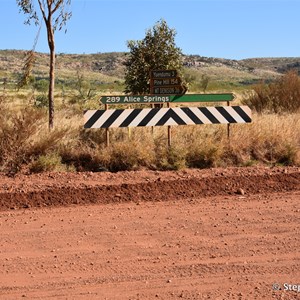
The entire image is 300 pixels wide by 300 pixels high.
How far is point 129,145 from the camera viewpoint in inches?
469

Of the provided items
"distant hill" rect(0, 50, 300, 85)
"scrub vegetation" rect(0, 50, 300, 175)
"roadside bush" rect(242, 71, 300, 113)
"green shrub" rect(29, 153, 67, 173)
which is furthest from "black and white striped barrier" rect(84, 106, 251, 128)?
"distant hill" rect(0, 50, 300, 85)

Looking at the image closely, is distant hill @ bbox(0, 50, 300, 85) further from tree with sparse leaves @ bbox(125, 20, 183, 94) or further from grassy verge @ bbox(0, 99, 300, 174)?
grassy verge @ bbox(0, 99, 300, 174)

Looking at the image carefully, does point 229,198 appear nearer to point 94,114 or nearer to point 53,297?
point 94,114

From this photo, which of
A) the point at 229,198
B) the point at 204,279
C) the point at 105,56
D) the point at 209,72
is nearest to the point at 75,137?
the point at 229,198

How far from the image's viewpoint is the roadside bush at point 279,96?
67.2 feet

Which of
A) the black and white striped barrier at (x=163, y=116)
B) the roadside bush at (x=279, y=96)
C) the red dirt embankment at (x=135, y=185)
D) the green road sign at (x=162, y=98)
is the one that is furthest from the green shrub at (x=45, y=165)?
the roadside bush at (x=279, y=96)

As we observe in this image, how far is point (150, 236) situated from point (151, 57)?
1653 cm

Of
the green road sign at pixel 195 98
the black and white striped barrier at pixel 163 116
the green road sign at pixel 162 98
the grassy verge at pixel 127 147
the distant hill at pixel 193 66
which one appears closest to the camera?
the grassy verge at pixel 127 147

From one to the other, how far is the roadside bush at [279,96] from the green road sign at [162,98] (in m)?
6.78

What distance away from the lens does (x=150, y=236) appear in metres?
7.21

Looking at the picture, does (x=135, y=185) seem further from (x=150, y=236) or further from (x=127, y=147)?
(x=150, y=236)

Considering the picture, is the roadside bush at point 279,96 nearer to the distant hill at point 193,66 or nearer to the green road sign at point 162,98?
the green road sign at point 162,98

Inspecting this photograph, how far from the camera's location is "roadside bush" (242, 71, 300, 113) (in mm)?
20484

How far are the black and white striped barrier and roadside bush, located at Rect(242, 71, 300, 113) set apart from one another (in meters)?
6.71
